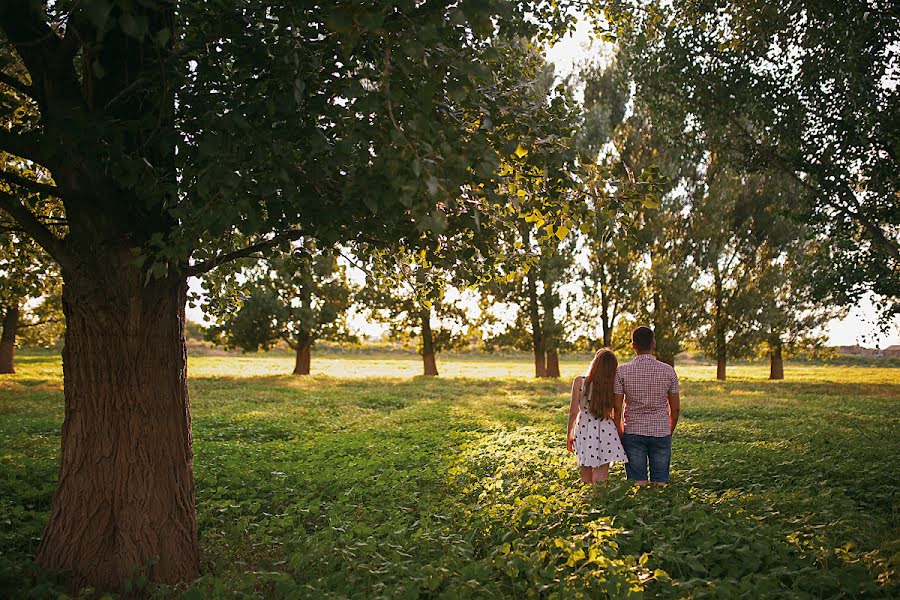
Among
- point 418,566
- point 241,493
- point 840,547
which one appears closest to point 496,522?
point 418,566

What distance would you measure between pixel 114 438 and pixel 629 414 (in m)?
6.11

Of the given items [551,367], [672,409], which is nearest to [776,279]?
[551,367]

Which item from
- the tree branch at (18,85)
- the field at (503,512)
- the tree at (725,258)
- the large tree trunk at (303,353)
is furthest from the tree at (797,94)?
the large tree trunk at (303,353)

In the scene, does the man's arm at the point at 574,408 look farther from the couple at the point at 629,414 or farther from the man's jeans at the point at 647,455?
the man's jeans at the point at 647,455

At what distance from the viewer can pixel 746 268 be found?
34.4 meters

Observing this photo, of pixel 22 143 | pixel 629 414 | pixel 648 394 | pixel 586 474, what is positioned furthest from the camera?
pixel 586 474

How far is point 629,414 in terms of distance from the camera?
7.97 m

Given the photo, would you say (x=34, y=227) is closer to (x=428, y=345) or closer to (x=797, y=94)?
(x=797, y=94)

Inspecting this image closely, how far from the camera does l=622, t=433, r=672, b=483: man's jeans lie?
7.91m

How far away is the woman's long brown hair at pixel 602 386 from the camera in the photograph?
795cm

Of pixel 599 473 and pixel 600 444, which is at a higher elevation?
pixel 600 444

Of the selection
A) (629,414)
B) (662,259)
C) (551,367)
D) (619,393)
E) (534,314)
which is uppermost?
(662,259)

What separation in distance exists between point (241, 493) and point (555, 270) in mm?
25421

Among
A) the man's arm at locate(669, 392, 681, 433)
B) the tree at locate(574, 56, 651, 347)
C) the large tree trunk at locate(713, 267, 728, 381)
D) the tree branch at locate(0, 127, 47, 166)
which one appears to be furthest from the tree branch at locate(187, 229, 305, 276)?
the large tree trunk at locate(713, 267, 728, 381)
